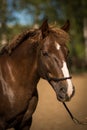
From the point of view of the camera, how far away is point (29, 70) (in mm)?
Result: 6711

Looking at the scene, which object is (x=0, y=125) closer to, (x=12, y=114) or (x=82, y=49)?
(x=12, y=114)

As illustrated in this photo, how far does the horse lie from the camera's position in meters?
6.22

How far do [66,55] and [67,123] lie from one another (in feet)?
13.6

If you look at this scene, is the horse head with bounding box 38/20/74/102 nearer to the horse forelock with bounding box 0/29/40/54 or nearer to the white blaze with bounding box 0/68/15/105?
the horse forelock with bounding box 0/29/40/54

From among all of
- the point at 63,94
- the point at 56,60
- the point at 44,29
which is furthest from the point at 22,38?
the point at 63,94

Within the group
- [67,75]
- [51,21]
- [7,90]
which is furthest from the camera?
[51,21]

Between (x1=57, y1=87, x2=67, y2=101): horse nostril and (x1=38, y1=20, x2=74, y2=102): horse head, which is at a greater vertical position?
(x1=38, y1=20, x2=74, y2=102): horse head

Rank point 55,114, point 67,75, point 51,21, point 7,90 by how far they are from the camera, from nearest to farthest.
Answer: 1. point 67,75
2. point 7,90
3. point 55,114
4. point 51,21

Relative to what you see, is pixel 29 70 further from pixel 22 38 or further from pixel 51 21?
pixel 51 21

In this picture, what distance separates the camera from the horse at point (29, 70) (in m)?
6.22

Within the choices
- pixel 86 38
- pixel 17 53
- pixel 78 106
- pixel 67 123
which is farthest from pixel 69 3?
pixel 17 53

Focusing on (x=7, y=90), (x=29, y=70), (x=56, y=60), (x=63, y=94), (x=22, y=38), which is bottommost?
(x=63, y=94)

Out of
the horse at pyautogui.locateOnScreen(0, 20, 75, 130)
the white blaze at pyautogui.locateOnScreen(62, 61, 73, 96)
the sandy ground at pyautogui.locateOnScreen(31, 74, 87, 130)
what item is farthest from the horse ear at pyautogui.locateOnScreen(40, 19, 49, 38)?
the sandy ground at pyautogui.locateOnScreen(31, 74, 87, 130)

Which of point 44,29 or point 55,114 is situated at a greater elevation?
point 44,29
